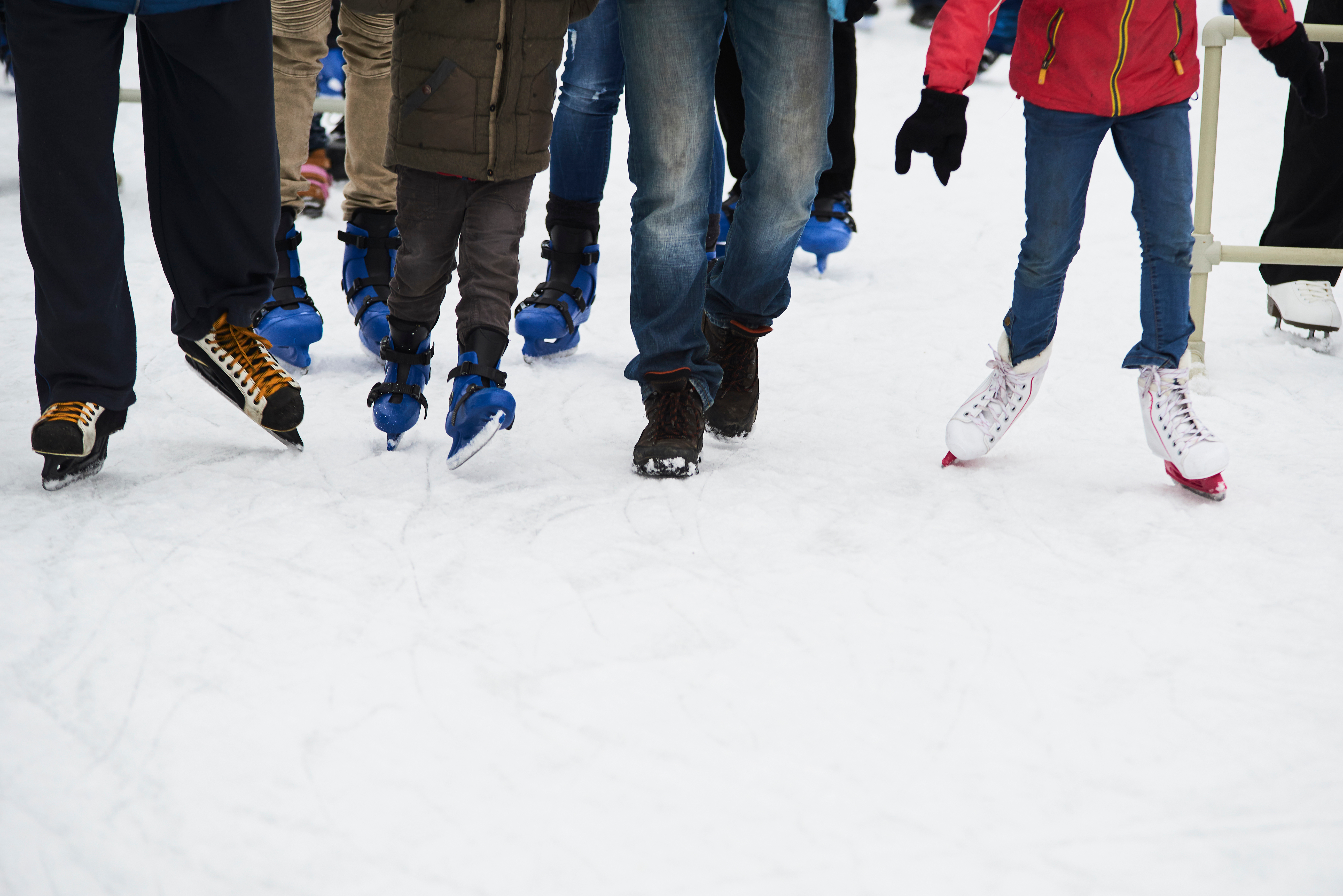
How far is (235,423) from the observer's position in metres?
2.15

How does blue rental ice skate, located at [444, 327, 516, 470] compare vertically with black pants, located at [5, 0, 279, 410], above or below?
below

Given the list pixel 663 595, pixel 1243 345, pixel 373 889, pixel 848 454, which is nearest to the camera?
pixel 373 889

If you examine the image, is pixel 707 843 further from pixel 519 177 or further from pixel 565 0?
pixel 565 0

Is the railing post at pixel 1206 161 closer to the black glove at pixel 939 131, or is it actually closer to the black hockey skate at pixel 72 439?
the black glove at pixel 939 131

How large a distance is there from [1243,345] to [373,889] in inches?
101

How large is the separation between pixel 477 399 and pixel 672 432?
0.35 meters

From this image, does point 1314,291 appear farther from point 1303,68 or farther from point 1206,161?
point 1303,68

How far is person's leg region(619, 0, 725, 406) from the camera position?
5.88 ft

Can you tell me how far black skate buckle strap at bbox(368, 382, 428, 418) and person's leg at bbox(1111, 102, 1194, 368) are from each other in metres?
1.28

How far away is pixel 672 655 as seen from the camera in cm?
135

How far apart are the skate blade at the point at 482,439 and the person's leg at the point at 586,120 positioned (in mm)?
848

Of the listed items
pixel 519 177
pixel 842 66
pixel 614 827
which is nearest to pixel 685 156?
pixel 519 177

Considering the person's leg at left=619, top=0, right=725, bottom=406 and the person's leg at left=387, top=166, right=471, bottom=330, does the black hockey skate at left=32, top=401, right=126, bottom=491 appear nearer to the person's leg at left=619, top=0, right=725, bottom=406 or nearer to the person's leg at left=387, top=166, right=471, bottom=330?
the person's leg at left=387, top=166, right=471, bottom=330

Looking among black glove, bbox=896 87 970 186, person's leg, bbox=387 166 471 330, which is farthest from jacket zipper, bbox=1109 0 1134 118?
person's leg, bbox=387 166 471 330
